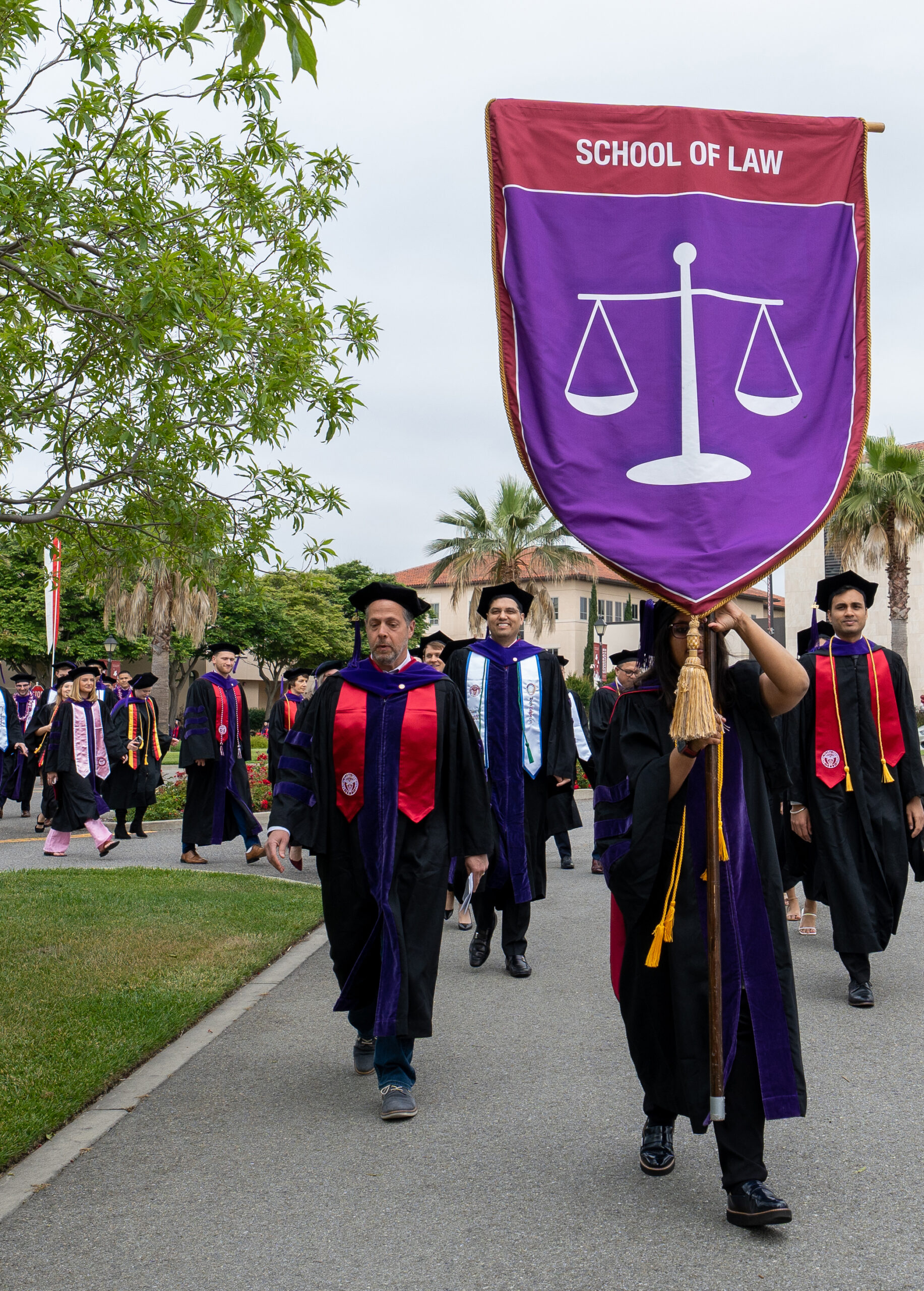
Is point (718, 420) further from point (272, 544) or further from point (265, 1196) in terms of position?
point (272, 544)

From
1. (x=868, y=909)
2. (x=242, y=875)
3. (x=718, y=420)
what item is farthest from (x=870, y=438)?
(x=718, y=420)

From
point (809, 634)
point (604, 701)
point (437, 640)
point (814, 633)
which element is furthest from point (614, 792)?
point (604, 701)

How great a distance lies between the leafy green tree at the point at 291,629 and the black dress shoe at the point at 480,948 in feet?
160

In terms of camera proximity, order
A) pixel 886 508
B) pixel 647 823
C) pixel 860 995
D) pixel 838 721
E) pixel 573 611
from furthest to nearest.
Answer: pixel 573 611 < pixel 886 508 < pixel 838 721 < pixel 860 995 < pixel 647 823

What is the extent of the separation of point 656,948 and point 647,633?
104cm

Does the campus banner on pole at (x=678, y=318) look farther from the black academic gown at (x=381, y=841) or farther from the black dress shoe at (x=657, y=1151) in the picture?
the black dress shoe at (x=657, y=1151)

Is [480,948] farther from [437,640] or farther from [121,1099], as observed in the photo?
[437,640]

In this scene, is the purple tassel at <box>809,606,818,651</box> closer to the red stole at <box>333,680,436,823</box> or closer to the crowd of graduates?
the crowd of graduates

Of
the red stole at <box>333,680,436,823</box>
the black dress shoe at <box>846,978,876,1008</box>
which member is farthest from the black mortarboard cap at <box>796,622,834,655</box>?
the red stole at <box>333,680,436,823</box>

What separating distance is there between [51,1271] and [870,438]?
3634cm

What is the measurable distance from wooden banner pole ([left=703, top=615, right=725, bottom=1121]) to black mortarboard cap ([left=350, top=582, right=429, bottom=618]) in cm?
182

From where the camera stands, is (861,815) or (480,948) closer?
(861,815)

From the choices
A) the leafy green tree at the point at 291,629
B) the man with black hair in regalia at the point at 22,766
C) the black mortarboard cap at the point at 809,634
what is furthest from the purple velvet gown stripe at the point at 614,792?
the leafy green tree at the point at 291,629

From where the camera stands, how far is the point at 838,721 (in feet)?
23.6
